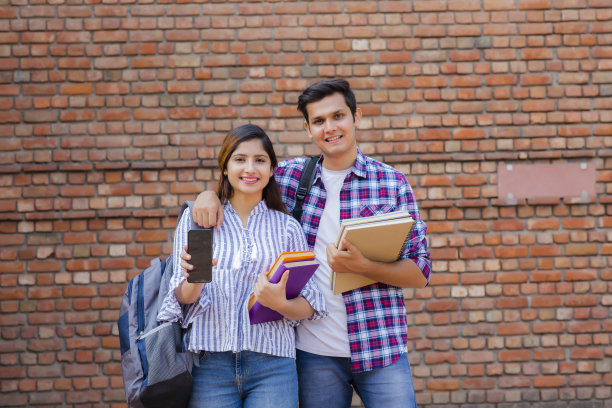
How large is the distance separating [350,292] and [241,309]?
1.54 feet

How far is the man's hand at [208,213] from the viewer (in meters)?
1.83

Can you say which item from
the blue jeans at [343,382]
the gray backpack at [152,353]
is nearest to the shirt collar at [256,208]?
the gray backpack at [152,353]

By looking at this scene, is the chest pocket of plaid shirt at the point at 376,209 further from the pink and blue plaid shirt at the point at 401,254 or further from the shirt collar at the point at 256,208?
the shirt collar at the point at 256,208

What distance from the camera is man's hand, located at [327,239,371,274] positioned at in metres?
1.81

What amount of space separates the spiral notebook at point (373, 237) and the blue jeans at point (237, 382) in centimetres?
39

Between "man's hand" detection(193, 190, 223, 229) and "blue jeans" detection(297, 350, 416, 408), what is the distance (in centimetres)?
66

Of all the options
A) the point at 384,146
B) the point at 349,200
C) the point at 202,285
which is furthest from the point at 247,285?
the point at 384,146

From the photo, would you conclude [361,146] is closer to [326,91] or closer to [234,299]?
[326,91]

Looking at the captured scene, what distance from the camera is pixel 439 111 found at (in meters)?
3.69

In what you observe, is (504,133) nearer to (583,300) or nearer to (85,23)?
(583,300)

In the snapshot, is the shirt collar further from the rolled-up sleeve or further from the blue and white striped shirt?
the rolled-up sleeve

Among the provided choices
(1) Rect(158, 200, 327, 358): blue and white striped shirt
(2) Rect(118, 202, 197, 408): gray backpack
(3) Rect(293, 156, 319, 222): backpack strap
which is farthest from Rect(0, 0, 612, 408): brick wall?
(1) Rect(158, 200, 327, 358): blue and white striped shirt

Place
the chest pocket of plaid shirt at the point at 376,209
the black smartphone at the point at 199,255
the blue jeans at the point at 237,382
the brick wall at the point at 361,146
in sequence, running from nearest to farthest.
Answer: the black smartphone at the point at 199,255 → the blue jeans at the point at 237,382 → the chest pocket of plaid shirt at the point at 376,209 → the brick wall at the point at 361,146

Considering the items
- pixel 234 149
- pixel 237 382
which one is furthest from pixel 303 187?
pixel 237 382
